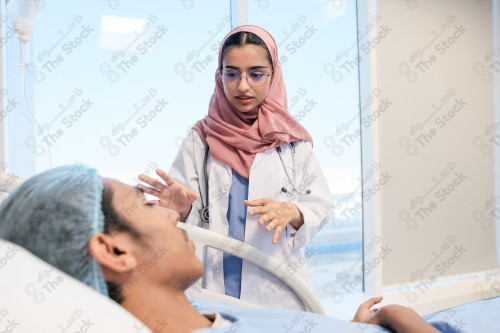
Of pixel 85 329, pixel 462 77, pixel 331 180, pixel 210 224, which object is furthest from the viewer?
pixel 462 77

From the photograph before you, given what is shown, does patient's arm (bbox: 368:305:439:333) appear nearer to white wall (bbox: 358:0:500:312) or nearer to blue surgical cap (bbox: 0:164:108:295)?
blue surgical cap (bbox: 0:164:108:295)

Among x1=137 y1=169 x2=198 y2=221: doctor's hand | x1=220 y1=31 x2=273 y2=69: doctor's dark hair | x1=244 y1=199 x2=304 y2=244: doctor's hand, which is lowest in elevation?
x1=244 y1=199 x2=304 y2=244: doctor's hand

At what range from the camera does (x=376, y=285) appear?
9.20ft

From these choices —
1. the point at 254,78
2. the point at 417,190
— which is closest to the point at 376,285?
the point at 417,190

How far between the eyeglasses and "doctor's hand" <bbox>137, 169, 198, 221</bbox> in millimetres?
412

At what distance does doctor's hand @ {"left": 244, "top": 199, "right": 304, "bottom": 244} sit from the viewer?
1187 mm

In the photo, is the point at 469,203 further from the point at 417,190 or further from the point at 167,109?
the point at 167,109

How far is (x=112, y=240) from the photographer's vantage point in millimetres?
777

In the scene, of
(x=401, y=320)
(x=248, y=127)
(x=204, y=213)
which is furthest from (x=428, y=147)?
(x=401, y=320)

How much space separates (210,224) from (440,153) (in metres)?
2.25

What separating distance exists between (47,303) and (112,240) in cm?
14

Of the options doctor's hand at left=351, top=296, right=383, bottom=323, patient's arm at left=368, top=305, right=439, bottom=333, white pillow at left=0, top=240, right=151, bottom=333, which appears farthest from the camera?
doctor's hand at left=351, top=296, right=383, bottom=323

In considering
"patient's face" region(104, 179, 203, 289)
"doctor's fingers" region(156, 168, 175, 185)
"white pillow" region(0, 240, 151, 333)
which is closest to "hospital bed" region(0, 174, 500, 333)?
"white pillow" region(0, 240, 151, 333)

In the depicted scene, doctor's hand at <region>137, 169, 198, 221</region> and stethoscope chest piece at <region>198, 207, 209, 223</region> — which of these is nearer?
doctor's hand at <region>137, 169, 198, 221</region>
